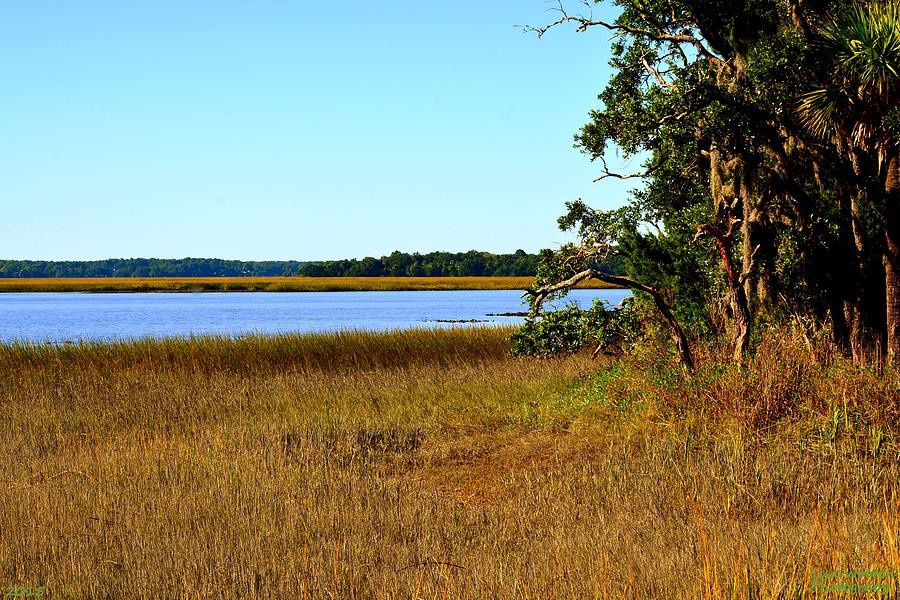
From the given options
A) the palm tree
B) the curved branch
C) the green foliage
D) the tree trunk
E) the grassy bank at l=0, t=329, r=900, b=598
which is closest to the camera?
the grassy bank at l=0, t=329, r=900, b=598

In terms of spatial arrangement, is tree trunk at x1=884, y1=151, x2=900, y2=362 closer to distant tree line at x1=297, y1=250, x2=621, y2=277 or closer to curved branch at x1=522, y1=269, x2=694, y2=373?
curved branch at x1=522, y1=269, x2=694, y2=373

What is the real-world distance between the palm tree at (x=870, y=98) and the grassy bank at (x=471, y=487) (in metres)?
3.15

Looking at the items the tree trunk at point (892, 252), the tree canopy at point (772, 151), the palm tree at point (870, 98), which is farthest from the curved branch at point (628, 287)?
the tree trunk at point (892, 252)

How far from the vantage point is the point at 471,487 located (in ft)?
32.4

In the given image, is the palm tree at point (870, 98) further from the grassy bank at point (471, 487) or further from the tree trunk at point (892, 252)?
the grassy bank at point (471, 487)

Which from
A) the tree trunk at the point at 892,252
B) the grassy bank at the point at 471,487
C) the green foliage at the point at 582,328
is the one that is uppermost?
the tree trunk at the point at 892,252

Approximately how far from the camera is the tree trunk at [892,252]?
14.0m

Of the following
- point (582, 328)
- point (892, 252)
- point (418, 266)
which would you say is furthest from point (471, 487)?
point (418, 266)

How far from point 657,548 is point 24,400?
14986 millimetres

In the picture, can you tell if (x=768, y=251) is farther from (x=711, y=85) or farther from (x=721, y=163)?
(x=711, y=85)

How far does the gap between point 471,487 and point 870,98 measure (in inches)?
361

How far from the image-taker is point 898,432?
10.1m

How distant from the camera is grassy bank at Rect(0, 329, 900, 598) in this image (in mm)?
6148

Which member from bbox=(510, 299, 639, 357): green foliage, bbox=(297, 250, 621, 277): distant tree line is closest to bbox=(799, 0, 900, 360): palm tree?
bbox=(510, 299, 639, 357): green foliage
